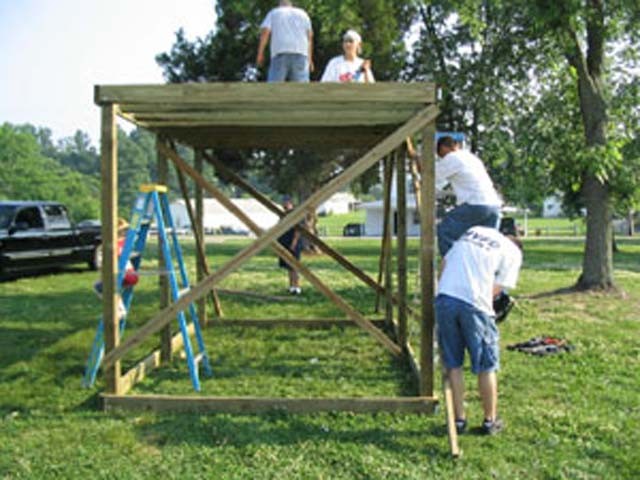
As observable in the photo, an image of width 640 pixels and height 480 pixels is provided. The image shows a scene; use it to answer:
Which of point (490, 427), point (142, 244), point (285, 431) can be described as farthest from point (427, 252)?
point (142, 244)

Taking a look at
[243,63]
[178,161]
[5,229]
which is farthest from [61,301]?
[243,63]

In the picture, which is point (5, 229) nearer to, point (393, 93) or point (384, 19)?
point (393, 93)

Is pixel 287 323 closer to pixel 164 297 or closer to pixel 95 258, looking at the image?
pixel 164 297

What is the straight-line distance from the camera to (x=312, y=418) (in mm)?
5184

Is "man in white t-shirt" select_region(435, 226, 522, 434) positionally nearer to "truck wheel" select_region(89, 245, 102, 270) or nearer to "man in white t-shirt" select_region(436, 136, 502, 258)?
"man in white t-shirt" select_region(436, 136, 502, 258)

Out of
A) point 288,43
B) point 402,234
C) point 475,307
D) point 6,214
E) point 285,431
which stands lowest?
point 285,431

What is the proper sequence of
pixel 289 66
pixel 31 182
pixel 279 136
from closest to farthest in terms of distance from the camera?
pixel 289 66 → pixel 279 136 → pixel 31 182

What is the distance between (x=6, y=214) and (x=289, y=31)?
31.4 feet

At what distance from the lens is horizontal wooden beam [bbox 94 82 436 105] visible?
17.0ft

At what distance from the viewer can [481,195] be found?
216 inches

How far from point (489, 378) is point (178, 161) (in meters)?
3.54

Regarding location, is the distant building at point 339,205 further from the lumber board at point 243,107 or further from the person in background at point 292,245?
the lumber board at point 243,107

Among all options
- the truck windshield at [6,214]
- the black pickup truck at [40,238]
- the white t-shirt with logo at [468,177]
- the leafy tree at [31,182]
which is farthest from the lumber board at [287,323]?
the leafy tree at [31,182]

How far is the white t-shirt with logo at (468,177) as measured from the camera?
5.48 metres
